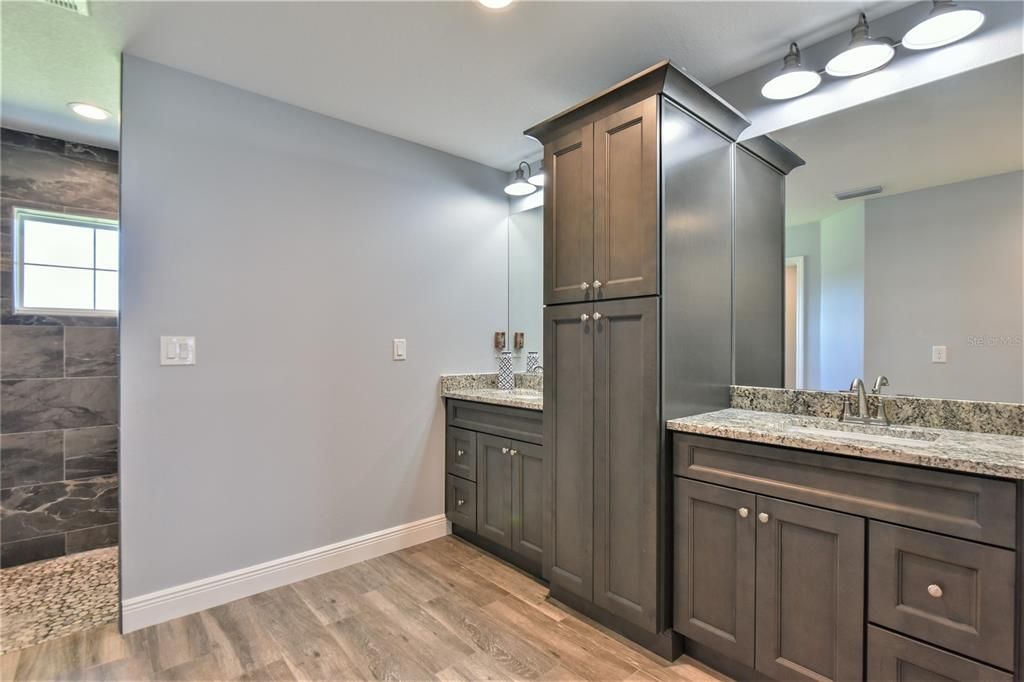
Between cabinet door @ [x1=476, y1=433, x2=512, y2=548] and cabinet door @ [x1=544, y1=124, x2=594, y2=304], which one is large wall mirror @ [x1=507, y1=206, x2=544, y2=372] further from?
cabinet door @ [x1=544, y1=124, x2=594, y2=304]

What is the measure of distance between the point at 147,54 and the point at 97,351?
1738mm

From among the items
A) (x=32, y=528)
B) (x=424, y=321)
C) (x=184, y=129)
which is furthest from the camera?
(x=424, y=321)

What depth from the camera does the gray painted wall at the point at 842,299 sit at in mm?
1945

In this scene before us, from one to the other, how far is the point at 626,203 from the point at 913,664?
5.44 feet

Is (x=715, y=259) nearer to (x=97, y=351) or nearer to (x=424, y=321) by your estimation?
(x=424, y=321)

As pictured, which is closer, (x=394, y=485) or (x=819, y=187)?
(x=819, y=187)

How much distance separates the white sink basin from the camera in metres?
1.55

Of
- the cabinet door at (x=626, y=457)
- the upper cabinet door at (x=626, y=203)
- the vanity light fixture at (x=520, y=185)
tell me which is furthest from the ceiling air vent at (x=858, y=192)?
the vanity light fixture at (x=520, y=185)

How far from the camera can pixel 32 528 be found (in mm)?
2705

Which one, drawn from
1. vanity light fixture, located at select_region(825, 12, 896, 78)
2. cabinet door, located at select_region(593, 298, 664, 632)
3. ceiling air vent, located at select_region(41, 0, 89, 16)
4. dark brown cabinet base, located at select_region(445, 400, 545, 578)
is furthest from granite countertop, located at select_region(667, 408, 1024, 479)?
ceiling air vent, located at select_region(41, 0, 89, 16)

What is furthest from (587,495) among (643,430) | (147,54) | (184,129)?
(147,54)

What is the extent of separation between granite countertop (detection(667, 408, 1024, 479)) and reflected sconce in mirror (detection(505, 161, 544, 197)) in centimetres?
185

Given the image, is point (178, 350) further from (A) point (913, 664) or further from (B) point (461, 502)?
(A) point (913, 664)

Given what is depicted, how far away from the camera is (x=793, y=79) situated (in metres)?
1.91
